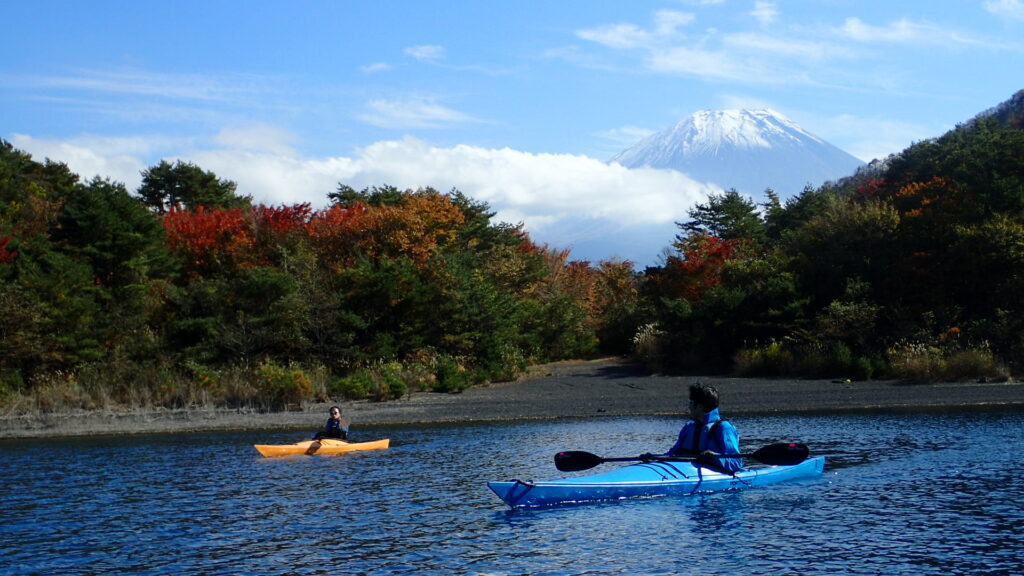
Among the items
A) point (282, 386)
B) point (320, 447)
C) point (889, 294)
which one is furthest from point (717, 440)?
point (889, 294)

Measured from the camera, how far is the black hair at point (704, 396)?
635 inches

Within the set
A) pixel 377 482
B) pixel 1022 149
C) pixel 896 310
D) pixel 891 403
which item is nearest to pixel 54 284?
pixel 377 482

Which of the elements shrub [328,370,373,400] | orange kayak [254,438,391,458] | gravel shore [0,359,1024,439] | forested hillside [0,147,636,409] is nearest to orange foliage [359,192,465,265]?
→ forested hillside [0,147,636,409]

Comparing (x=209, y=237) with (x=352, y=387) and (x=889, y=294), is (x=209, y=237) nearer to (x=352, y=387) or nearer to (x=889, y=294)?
(x=352, y=387)

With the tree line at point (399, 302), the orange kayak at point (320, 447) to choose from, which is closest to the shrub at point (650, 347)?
the tree line at point (399, 302)

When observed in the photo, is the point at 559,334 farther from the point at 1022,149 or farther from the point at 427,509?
the point at 427,509

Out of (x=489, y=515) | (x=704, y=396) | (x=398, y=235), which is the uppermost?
(x=398, y=235)

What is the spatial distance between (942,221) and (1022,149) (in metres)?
4.23

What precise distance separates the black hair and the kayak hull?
1063 millimetres

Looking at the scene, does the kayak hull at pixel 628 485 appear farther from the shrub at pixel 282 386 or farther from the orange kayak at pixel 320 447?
the shrub at pixel 282 386

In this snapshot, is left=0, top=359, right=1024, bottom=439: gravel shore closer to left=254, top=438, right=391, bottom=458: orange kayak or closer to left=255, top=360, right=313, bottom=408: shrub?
left=255, top=360, right=313, bottom=408: shrub

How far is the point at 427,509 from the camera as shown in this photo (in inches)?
626

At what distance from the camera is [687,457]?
16.6m

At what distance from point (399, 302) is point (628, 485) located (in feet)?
78.9
